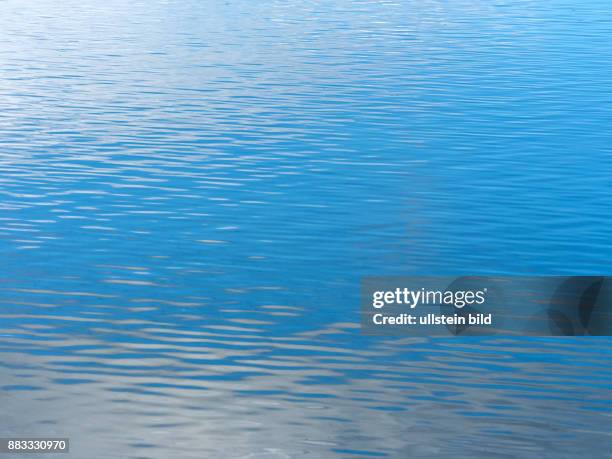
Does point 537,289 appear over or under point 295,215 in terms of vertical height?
under

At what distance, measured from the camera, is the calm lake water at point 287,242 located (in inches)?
518

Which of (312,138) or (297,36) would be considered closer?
(312,138)

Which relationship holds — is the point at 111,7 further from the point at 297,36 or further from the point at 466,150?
the point at 466,150

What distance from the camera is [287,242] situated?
20.0 metres

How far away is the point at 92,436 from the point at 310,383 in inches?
121

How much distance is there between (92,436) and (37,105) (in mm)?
23057

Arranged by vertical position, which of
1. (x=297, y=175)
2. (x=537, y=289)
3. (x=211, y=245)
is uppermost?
(x=297, y=175)

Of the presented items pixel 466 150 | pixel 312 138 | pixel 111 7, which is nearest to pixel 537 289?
pixel 466 150

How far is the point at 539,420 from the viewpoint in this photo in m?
13.1

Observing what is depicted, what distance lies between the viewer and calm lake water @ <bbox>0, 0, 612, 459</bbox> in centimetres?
1316

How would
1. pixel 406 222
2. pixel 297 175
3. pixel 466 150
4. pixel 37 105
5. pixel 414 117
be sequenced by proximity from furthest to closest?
pixel 37 105
pixel 414 117
pixel 466 150
pixel 297 175
pixel 406 222

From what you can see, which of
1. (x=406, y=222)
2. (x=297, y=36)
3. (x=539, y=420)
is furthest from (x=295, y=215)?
(x=297, y=36)

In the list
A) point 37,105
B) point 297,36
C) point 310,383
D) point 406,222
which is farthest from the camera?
point 297,36

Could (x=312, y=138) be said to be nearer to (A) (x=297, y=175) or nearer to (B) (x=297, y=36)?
(A) (x=297, y=175)
